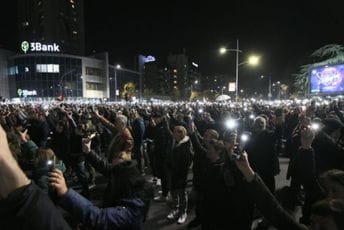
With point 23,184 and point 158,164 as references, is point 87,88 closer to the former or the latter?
point 158,164

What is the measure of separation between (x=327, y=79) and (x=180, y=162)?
26296mm

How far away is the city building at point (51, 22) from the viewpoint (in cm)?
10694

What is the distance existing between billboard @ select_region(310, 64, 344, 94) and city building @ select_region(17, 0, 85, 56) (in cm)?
8301

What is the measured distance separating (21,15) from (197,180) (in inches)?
4863

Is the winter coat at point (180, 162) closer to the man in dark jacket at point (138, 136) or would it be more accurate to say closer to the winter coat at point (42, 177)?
the winter coat at point (42, 177)

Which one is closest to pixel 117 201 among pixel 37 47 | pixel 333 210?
pixel 333 210

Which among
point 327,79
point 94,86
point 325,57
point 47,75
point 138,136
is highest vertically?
point 47,75

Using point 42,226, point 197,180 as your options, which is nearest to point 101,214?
point 42,226

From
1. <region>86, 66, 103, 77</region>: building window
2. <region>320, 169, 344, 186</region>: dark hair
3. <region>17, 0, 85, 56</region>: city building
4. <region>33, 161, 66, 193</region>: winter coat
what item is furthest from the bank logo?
<region>320, 169, 344, 186</region>: dark hair

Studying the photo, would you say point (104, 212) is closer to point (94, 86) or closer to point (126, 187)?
point (126, 187)

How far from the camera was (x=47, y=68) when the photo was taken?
277 feet

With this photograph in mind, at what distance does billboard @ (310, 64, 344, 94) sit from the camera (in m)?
29.4

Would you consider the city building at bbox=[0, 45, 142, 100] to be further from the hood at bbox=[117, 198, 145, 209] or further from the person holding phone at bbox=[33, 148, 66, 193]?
the hood at bbox=[117, 198, 145, 209]

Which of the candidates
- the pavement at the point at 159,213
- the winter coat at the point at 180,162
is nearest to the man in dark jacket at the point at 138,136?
the pavement at the point at 159,213
